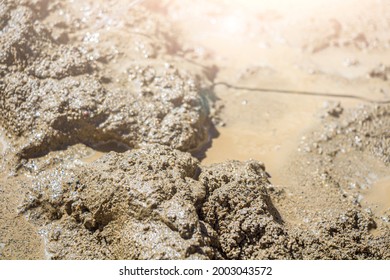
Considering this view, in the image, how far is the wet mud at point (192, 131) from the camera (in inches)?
111

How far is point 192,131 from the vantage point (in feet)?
12.2

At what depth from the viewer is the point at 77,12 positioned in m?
4.62

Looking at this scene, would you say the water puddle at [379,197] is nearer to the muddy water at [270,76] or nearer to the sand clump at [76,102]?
the muddy water at [270,76]

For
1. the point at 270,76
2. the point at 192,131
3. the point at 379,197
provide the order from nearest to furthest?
1. the point at 379,197
2. the point at 192,131
3. the point at 270,76

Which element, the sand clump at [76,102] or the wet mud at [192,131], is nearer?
the wet mud at [192,131]

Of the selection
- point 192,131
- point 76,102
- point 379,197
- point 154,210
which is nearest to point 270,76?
point 192,131

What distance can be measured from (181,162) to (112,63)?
5.17 ft

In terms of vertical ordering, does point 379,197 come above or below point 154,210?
below

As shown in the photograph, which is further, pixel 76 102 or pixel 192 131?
pixel 192 131

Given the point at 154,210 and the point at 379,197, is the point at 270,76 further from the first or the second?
the point at 154,210

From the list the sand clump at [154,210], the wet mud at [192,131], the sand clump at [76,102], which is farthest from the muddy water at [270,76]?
the sand clump at [154,210]

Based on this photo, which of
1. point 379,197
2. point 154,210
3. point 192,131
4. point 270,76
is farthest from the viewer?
point 270,76

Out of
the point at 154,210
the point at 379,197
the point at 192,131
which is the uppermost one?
the point at 154,210

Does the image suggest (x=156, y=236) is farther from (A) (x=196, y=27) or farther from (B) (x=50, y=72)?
(A) (x=196, y=27)
